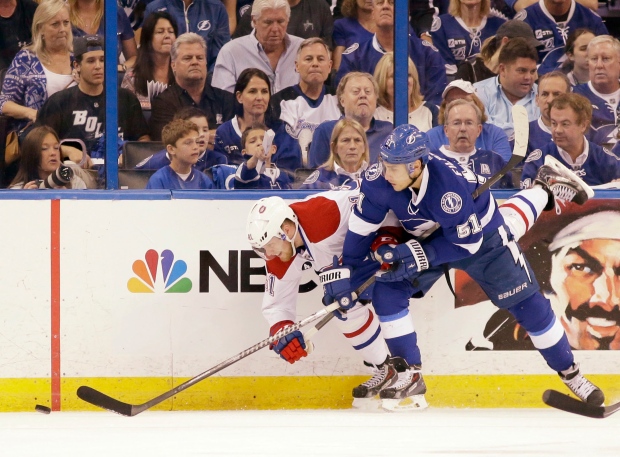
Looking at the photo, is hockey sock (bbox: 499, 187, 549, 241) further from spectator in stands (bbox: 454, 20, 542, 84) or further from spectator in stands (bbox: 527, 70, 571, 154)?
spectator in stands (bbox: 454, 20, 542, 84)

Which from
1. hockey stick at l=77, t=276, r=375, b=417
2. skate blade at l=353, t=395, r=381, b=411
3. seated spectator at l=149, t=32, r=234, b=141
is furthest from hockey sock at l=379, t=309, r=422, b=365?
seated spectator at l=149, t=32, r=234, b=141

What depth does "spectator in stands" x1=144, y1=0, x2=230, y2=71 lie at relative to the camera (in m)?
4.57

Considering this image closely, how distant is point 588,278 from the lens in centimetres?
432

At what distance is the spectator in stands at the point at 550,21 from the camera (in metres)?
4.59

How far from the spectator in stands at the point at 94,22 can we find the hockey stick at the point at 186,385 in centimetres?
148

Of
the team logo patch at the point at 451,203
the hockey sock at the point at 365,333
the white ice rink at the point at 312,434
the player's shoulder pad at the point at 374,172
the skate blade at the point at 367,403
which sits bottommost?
the skate blade at the point at 367,403

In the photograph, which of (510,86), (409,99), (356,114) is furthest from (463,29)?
(356,114)

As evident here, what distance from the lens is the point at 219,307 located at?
426 centimetres

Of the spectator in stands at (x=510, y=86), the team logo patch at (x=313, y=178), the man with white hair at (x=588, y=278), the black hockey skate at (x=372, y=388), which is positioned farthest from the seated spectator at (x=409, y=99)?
the black hockey skate at (x=372, y=388)

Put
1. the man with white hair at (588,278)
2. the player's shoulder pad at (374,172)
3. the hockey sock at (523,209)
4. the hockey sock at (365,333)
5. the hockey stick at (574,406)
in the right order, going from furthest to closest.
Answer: the man with white hair at (588,278)
the hockey sock at (365,333)
the hockey sock at (523,209)
the player's shoulder pad at (374,172)
the hockey stick at (574,406)

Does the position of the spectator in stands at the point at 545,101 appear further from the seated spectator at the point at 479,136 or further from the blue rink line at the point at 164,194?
the blue rink line at the point at 164,194

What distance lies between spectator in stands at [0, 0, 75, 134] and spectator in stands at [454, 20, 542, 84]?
187 cm

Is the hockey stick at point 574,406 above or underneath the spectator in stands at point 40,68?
underneath

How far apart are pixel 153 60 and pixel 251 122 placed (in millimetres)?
551
